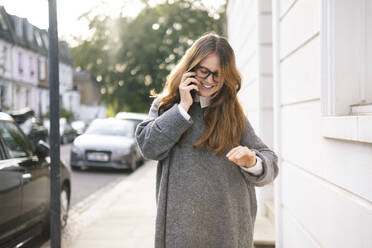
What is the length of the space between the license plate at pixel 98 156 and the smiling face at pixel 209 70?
9.44 meters

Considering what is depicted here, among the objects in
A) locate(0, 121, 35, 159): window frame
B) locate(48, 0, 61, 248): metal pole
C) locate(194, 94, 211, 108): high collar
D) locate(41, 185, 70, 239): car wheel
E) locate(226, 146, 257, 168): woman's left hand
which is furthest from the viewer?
locate(41, 185, 70, 239): car wheel

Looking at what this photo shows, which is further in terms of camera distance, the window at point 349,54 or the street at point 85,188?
the street at point 85,188

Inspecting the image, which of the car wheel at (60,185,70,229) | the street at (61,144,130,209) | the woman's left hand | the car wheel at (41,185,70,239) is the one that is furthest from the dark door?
the woman's left hand

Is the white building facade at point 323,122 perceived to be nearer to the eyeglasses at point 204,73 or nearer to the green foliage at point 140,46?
the eyeglasses at point 204,73

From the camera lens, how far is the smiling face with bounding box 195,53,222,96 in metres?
1.91

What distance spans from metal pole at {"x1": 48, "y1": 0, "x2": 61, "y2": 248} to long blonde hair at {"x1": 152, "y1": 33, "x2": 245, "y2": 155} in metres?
0.73

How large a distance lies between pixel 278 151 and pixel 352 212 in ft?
5.08


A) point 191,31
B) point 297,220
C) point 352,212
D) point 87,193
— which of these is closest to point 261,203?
point 297,220

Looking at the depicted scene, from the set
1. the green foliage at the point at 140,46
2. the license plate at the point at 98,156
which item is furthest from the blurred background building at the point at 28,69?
the green foliage at the point at 140,46

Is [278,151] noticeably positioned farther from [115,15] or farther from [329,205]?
[115,15]

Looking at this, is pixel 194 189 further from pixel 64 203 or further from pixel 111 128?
pixel 111 128

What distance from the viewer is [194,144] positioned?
1.86 metres

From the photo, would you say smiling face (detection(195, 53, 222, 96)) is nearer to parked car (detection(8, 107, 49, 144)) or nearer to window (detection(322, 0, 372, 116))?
window (detection(322, 0, 372, 116))

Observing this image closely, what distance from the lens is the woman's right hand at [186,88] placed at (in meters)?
1.85
